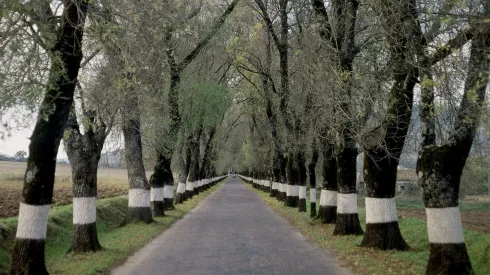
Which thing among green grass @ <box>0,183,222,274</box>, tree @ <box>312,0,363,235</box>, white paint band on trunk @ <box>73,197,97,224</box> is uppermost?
tree @ <box>312,0,363,235</box>

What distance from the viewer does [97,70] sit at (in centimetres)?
1536

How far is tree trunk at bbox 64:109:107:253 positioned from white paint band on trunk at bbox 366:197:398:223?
7475 mm

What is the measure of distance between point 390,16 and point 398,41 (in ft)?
3.01

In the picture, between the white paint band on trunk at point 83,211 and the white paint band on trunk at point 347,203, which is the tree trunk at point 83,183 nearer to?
the white paint band on trunk at point 83,211

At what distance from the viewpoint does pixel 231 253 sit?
13508mm

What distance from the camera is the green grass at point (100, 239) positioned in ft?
37.7

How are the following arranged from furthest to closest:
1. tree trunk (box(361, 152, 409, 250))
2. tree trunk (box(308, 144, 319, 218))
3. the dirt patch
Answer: tree trunk (box(308, 144, 319, 218)) → the dirt patch → tree trunk (box(361, 152, 409, 250))

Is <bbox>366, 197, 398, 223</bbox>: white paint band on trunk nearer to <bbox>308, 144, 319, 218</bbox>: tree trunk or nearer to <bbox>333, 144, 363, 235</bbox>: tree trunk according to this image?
<bbox>333, 144, 363, 235</bbox>: tree trunk

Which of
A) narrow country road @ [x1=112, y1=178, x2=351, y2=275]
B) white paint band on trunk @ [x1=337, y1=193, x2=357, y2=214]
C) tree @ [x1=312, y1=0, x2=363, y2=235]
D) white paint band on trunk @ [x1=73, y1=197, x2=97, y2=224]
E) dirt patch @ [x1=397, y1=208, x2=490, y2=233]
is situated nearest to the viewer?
narrow country road @ [x1=112, y1=178, x2=351, y2=275]

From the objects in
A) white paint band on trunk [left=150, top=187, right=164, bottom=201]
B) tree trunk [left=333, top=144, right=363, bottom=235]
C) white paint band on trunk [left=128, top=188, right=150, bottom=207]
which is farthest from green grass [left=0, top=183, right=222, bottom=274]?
tree trunk [left=333, top=144, right=363, bottom=235]

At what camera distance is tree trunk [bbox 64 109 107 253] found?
1348 centimetres

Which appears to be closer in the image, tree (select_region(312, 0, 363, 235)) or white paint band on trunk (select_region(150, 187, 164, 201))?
tree (select_region(312, 0, 363, 235))

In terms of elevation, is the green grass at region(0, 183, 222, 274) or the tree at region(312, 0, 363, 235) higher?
the tree at region(312, 0, 363, 235)

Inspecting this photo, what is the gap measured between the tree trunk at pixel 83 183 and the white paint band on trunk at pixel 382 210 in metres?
7.47
